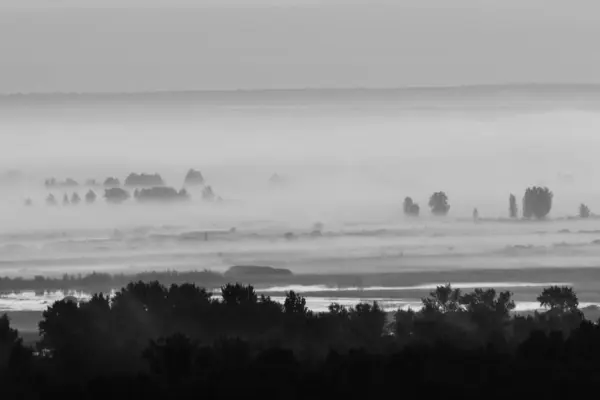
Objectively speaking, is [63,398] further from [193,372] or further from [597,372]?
[597,372]

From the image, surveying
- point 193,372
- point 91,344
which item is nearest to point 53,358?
point 91,344

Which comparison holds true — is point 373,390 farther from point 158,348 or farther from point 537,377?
point 158,348

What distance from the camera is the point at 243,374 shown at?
5940 inches

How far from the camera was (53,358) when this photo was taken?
179125mm

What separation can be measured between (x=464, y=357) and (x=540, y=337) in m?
15.0

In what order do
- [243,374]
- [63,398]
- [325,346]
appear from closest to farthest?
[63,398], [243,374], [325,346]

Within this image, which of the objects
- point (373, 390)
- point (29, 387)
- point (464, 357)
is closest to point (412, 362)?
point (464, 357)

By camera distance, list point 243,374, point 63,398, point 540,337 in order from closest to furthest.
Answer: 1. point 63,398
2. point 243,374
3. point 540,337

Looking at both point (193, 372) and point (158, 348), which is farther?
point (158, 348)

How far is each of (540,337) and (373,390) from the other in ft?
133

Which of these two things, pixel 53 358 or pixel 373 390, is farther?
pixel 53 358

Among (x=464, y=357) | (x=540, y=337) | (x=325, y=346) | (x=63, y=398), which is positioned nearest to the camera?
(x=63, y=398)

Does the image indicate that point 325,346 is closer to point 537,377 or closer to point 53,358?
point 53,358

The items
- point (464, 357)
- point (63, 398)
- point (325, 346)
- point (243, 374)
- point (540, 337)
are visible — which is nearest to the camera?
point (63, 398)
